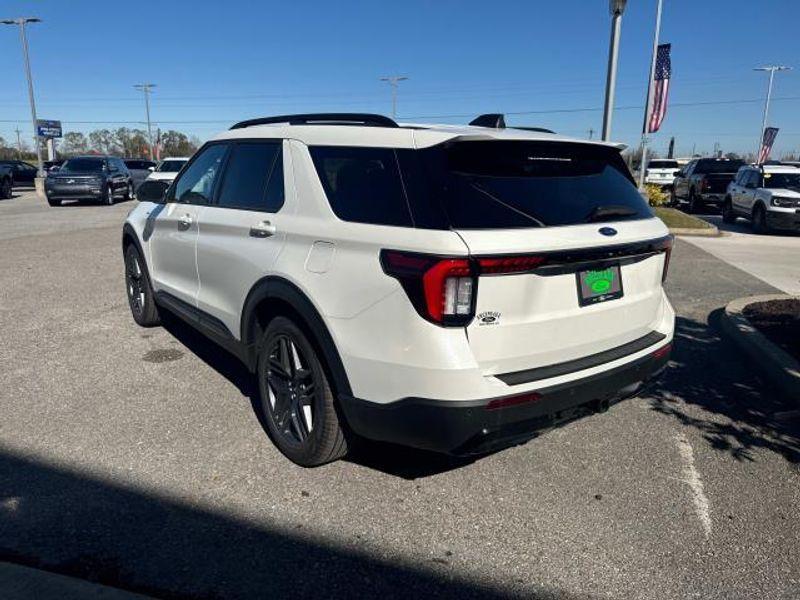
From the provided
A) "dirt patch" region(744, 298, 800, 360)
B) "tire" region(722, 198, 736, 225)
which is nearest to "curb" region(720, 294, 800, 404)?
"dirt patch" region(744, 298, 800, 360)

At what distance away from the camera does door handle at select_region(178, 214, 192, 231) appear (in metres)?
4.59

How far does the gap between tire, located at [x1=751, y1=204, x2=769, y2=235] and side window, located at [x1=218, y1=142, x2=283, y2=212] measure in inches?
606

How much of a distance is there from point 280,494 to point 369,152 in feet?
5.86

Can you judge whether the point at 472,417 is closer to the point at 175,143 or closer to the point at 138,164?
the point at 138,164

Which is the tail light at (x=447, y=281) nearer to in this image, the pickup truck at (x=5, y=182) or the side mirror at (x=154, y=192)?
the side mirror at (x=154, y=192)

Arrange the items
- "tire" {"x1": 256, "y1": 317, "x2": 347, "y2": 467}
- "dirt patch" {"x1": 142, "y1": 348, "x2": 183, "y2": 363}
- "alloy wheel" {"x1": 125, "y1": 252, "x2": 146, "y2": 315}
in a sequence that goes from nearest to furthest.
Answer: "tire" {"x1": 256, "y1": 317, "x2": 347, "y2": 467} → "dirt patch" {"x1": 142, "y1": 348, "x2": 183, "y2": 363} → "alloy wheel" {"x1": 125, "y1": 252, "x2": 146, "y2": 315}

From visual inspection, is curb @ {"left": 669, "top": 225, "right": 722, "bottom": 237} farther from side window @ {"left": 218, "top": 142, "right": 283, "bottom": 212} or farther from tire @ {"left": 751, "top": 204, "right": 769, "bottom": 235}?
side window @ {"left": 218, "top": 142, "right": 283, "bottom": 212}

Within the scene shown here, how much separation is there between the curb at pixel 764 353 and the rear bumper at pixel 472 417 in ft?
7.53

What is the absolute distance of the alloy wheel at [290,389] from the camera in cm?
335

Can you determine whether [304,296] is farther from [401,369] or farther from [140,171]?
[140,171]

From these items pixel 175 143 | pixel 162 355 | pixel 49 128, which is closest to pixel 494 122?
pixel 162 355

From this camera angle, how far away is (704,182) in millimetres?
21344

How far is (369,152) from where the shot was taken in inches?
119

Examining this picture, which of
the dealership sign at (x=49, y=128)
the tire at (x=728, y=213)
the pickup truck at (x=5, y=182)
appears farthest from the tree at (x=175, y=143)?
the tire at (x=728, y=213)
